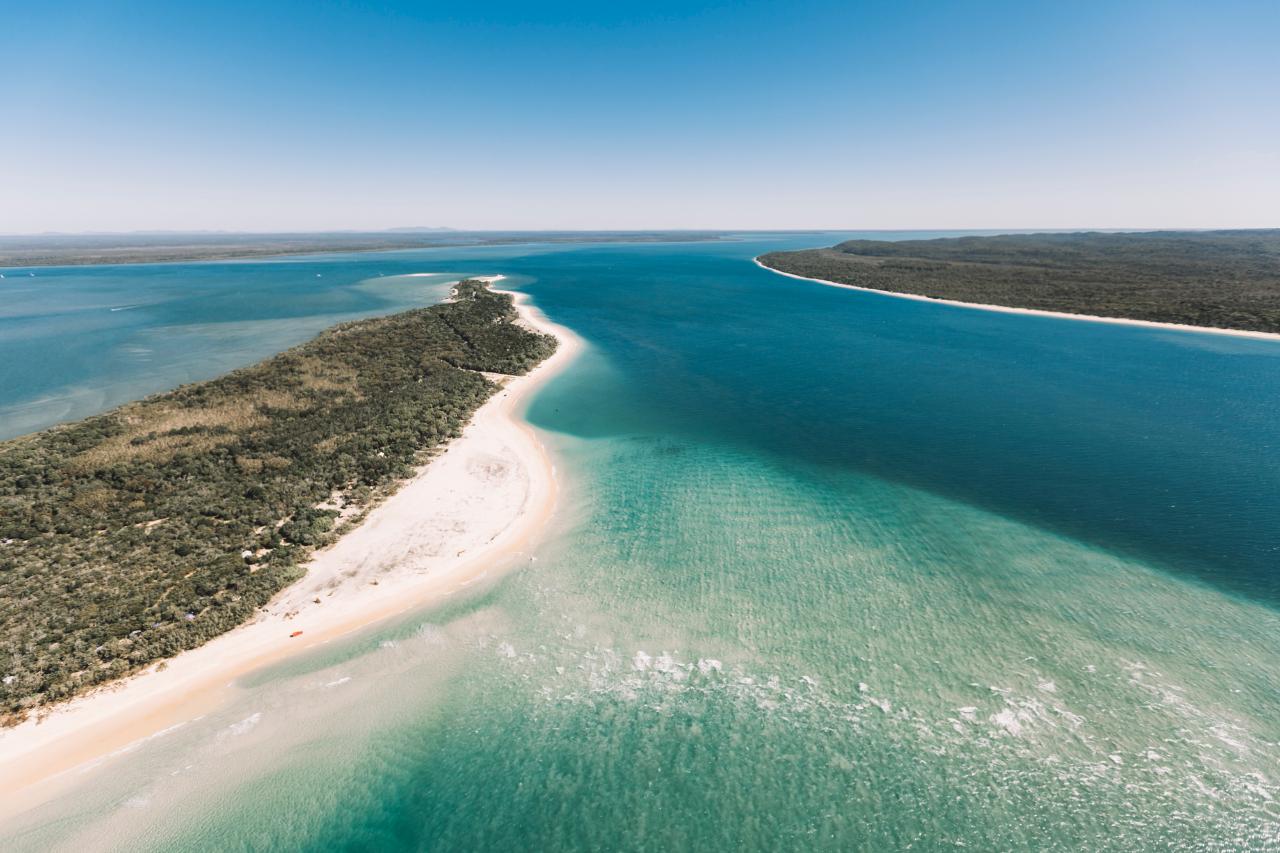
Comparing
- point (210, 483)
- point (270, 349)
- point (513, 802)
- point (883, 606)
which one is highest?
point (270, 349)

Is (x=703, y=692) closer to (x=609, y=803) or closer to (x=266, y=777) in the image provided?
(x=609, y=803)

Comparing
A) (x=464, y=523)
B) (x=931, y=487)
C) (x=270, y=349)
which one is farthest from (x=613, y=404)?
(x=270, y=349)

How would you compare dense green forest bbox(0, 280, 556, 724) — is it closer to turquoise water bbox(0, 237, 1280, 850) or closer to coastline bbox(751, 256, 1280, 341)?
turquoise water bbox(0, 237, 1280, 850)

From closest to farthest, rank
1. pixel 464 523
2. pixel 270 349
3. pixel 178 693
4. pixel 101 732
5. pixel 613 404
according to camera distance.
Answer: pixel 101 732, pixel 178 693, pixel 464 523, pixel 613 404, pixel 270 349

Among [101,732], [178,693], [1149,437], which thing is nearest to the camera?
[101,732]

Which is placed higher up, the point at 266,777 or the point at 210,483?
the point at 210,483

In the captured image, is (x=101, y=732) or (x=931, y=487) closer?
(x=101, y=732)

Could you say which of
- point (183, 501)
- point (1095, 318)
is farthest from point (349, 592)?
point (1095, 318)
